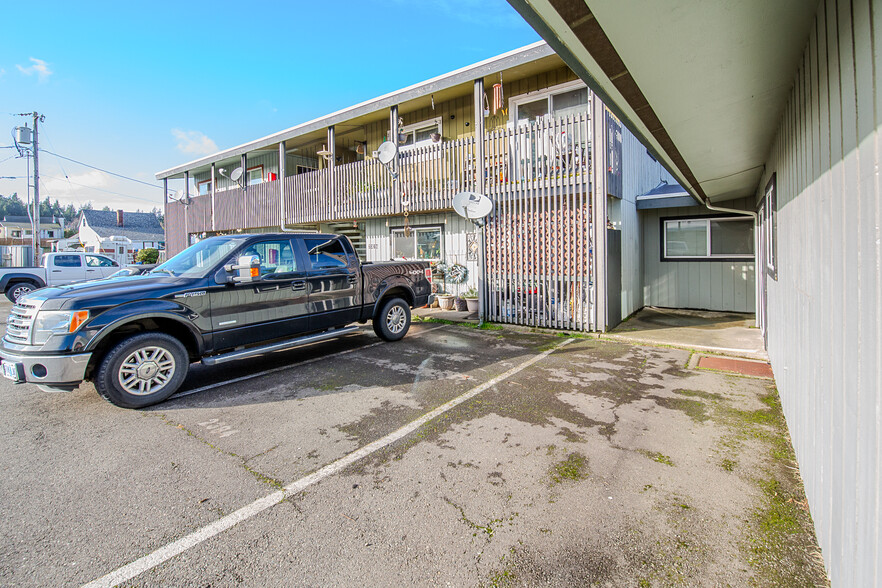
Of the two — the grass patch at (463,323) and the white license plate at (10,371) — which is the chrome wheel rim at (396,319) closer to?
the grass patch at (463,323)

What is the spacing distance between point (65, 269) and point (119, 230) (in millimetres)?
42143

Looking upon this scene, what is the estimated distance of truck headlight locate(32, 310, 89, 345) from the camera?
3.99 meters

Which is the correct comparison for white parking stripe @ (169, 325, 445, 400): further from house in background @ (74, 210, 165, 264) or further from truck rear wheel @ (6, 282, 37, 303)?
house in background @ (74, 210, 165, 264)

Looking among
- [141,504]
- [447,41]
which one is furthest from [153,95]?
[141,504]

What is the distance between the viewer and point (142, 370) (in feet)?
14.4

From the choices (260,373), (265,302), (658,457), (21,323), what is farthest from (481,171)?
(21,323)

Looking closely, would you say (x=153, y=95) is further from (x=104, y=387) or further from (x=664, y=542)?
(x=664, y=542)

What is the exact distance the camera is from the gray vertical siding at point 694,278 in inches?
368

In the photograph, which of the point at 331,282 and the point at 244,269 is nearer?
the point at 244,269

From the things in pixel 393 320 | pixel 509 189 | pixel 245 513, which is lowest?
pixel 245 513

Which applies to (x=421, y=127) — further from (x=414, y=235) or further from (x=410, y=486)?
(x=410, y=486)

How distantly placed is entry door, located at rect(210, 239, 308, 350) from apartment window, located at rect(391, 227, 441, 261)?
18.7 feet

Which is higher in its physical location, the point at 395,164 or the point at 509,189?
the point at 395,164

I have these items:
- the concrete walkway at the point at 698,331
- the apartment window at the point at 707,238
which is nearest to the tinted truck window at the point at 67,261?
the concrete walkway at the point at 698,331
